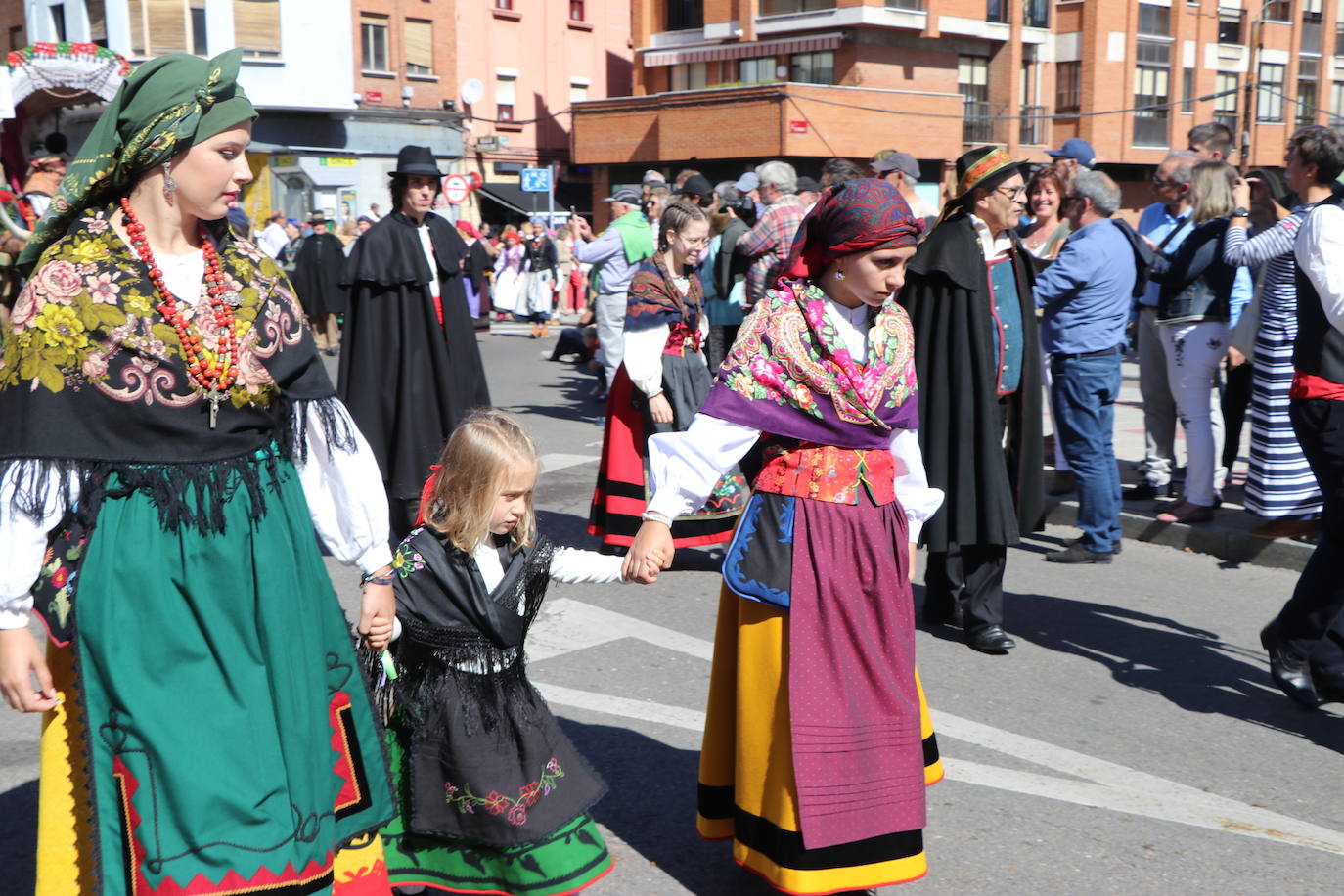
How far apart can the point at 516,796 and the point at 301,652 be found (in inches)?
34.3

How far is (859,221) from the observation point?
3.51 metres

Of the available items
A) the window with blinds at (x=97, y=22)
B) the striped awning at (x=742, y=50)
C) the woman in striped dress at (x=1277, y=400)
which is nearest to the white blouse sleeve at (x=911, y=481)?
the woman in striped dress at (x=1277, y=400)

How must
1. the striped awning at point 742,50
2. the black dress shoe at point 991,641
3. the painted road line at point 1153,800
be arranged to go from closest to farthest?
the painted road line at point 1153,800, the black dress shoe at point 991,641, the striped awning at point 742,50

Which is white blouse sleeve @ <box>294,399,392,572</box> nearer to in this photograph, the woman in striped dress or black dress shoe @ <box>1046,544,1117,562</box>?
the woman in striped dress

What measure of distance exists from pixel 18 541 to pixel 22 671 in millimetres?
254

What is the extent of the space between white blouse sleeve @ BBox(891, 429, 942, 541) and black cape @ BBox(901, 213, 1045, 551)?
1.95m

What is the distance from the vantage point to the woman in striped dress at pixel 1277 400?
21.6ft

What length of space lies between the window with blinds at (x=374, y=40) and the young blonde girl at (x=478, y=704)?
133 feet

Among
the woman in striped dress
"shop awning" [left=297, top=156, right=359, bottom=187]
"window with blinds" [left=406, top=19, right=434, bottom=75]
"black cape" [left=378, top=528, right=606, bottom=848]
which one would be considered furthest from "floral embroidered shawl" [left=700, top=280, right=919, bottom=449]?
"window with blinds" [left=406, top=19, right=434, bottom=75]

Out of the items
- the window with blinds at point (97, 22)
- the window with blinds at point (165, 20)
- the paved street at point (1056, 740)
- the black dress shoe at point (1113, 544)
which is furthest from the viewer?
the window with blinds at point (97, 22)

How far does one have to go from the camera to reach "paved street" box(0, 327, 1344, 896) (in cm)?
393

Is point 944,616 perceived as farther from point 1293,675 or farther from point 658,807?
point 658,807

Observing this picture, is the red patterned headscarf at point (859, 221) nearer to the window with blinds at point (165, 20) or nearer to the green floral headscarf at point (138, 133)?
the green floral headscarf at point (138, 133)

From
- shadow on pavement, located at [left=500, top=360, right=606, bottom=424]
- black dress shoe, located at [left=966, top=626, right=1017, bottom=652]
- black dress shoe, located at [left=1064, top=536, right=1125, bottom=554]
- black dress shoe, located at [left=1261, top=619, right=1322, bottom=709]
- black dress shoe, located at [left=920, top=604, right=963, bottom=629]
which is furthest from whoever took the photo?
shadow on pavement, located at [left=500, top=360, right=606, bottom=424]
